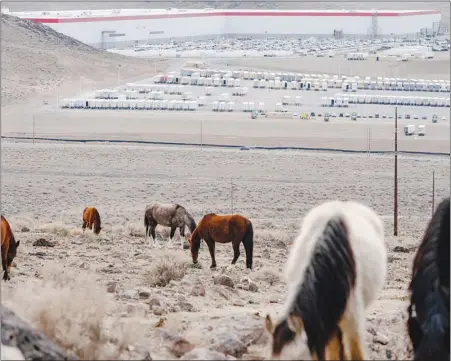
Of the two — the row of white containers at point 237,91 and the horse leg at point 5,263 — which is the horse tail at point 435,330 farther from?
the row of white containers at point 237,91

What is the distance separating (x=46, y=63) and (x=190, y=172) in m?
25.9

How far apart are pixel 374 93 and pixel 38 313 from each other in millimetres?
46323

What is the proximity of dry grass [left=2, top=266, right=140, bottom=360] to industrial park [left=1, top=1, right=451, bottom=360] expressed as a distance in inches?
0.5

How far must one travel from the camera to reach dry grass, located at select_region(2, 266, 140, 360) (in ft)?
24.8

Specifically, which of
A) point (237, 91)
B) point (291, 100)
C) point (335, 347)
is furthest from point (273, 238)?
point (237, 91)

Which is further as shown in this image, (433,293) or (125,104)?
(125,104)

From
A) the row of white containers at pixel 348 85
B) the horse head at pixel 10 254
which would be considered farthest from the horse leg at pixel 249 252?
the row of white containers at pixel 348 85

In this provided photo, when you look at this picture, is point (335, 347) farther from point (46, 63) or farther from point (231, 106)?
point (46, 63)

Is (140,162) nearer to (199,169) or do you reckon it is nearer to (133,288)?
(199,169)

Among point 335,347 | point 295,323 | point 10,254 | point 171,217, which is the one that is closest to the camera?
point 295,323

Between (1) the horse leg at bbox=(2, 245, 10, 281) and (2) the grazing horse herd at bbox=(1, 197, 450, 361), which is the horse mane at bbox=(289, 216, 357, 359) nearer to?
(2) the grazing horse herd at bbox=(1, 197, 450, 361)

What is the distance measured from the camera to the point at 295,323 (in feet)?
21.8

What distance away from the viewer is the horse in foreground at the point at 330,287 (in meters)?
6.71

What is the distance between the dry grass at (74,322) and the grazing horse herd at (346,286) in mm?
1034
